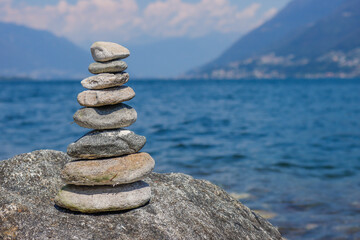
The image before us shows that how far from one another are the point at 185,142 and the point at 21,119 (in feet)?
62.2

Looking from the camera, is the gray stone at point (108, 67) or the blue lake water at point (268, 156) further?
the blue lake water at point (268, 156)

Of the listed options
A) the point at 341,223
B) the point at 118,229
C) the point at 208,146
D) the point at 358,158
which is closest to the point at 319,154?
the point at 358,158

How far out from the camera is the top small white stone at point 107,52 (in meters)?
5.05

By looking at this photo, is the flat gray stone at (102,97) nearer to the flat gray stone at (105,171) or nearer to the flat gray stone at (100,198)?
the flat gray stone at (105,171)

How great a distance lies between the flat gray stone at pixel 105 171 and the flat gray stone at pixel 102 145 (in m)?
0.09

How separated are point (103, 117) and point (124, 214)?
4.09 feet

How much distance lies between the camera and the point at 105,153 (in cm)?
504

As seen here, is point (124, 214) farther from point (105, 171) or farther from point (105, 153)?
point (105, 153)

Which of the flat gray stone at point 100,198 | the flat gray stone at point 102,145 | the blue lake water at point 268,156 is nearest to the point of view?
the flat gray stone at point 100,198

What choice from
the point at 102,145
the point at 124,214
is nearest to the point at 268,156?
the point at 124,214

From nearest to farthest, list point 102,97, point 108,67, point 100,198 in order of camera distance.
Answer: point 100,198, point 102,97, point 108,67

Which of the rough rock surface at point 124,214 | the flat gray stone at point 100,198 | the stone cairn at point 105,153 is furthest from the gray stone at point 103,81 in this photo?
the rough rock surface at point 124,214

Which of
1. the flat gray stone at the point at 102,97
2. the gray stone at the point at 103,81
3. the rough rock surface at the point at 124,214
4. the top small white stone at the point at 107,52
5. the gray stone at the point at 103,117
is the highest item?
the top small white stone at the point at 107,52

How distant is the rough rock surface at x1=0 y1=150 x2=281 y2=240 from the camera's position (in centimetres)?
444
